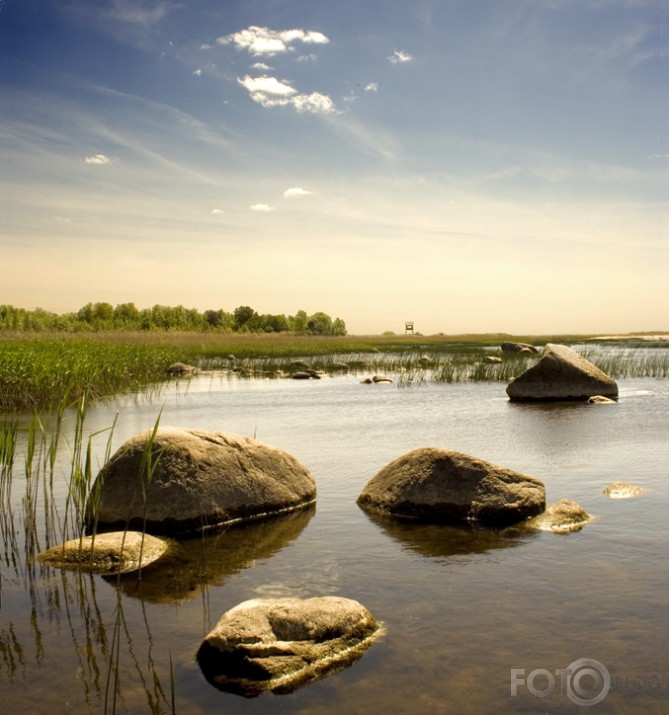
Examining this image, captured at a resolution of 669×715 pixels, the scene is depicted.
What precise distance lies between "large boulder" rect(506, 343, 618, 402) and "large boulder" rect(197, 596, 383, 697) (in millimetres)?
17215

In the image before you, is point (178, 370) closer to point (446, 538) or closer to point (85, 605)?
point (446, 538)

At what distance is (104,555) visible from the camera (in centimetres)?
670

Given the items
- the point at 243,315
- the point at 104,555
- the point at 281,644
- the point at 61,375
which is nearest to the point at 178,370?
the point at 61,375

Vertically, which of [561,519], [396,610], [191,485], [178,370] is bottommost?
[396,610]

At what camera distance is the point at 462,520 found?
8.24m

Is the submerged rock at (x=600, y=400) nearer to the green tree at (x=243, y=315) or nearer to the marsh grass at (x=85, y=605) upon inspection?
the marsh grass at (x=85, y=605)

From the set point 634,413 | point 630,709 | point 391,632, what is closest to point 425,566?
point 391,632

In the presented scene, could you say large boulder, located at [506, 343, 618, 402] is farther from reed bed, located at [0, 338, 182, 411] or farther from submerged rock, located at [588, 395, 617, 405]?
reed bed, located at [0, 338, 182, 411]

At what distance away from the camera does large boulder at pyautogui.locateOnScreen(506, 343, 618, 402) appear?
70.1ft

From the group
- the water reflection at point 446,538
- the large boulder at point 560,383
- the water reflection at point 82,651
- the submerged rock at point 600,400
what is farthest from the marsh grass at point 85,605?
the submerged rock at point 600,400

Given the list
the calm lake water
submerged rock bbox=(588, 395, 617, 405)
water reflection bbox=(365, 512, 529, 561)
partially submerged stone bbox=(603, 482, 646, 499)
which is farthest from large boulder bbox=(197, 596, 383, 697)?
submerged rock bbox=(588, 395, 617, 405)

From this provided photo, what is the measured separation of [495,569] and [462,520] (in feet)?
5.44

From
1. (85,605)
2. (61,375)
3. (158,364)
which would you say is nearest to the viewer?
(85,605)

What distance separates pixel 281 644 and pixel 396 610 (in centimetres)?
119
